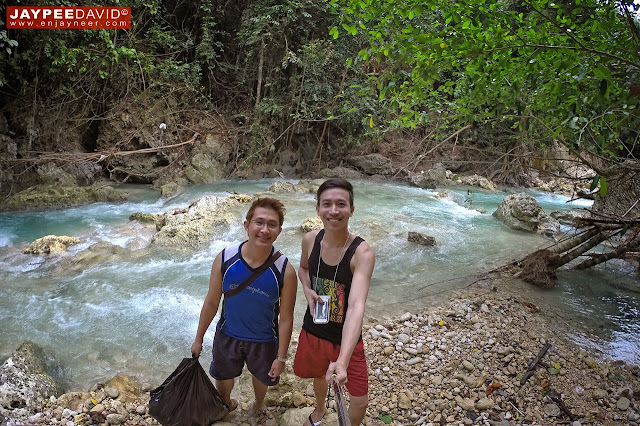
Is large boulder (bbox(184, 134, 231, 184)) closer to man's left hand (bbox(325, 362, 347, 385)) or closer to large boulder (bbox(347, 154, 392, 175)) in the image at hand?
large boulder (bbox(347, 154, 392, 175))

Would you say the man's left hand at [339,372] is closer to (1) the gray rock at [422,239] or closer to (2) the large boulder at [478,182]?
(1) the gray rock at [422,239]

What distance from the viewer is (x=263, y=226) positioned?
7.41ft

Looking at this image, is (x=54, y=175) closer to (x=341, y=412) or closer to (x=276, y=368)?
(x=276, y=368)

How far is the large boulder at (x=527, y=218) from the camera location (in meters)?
8.70

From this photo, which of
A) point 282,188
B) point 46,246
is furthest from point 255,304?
point 282,188

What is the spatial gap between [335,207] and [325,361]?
0.94m

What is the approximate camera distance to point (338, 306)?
219 cm

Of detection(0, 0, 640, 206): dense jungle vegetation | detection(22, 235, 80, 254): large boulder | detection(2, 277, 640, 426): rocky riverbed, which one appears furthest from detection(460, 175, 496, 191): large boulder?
detection(22, 235, 80, 254): large boulder

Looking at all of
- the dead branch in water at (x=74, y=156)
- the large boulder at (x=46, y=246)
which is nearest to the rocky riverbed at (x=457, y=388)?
the large boulder at (x=46, y=246)

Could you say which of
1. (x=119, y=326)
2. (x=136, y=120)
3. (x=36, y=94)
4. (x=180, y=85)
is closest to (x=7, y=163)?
(x=36, y=94)

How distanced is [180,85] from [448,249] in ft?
36.8

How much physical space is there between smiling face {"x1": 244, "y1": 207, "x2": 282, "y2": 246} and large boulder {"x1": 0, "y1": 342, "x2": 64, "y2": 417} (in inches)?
85.3

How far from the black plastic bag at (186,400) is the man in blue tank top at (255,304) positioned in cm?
11

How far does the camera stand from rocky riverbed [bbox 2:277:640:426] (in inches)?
107
